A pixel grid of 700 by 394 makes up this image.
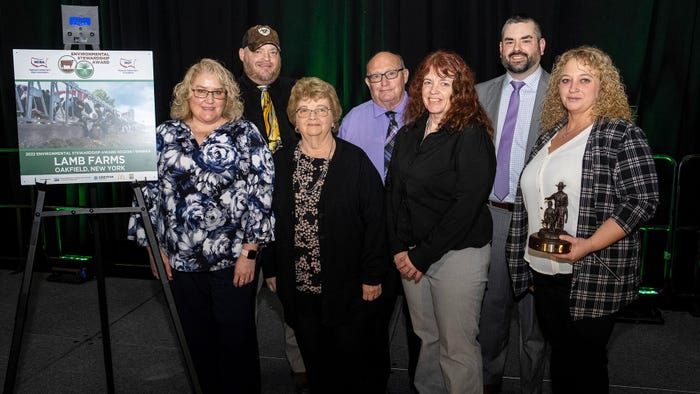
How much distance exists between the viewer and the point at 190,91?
2.27 meters

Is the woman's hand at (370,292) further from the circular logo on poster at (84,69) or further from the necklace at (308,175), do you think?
the circular logo on poster at (84,69)

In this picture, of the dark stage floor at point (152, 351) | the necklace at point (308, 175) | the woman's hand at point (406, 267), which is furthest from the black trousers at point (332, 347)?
the dark stage floor at point (152, 351)

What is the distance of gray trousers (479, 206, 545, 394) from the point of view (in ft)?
8.45

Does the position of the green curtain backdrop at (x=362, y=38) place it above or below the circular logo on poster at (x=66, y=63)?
above

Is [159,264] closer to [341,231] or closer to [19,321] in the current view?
[19,321]

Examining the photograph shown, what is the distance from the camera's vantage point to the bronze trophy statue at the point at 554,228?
1.87 m

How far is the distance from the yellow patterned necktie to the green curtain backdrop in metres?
1.59

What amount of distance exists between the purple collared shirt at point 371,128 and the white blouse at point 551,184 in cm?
85

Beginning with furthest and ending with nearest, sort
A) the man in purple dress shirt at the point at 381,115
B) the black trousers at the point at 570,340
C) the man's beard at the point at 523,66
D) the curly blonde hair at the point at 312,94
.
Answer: the man in purple dress shirt at the point at 381,115 < the man's beard at the point at 523,66 < the curly blonde hair at the point at 312,94 < the black trousers at the point at 570,340

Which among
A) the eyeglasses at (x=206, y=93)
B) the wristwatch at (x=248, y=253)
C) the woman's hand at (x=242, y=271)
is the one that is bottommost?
the woman's hand at (x=242, y=271)

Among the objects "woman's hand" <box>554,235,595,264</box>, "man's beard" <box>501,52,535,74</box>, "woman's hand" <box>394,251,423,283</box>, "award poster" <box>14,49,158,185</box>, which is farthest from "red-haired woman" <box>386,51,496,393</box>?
"award poster" <box>14,49,158,185</box>

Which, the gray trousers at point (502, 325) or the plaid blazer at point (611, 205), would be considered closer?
the plaid blazer at point (611, 205)

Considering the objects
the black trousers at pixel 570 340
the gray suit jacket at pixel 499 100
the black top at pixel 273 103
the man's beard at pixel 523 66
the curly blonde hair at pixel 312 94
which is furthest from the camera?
the black top at pixel 273 103

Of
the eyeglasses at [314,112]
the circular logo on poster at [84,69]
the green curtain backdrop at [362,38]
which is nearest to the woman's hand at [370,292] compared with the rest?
the eyeglasses at [314,112]
